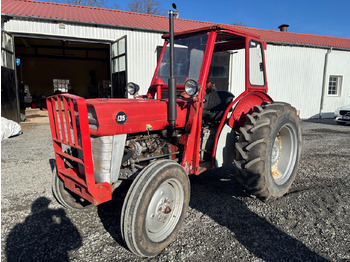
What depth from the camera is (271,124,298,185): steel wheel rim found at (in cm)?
371

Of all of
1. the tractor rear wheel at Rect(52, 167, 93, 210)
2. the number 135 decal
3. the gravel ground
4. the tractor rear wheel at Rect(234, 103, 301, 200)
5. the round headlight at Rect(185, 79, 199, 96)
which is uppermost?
the round headlight at Rect(185, 79, 199, 96)

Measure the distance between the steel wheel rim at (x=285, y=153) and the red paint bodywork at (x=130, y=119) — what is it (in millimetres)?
665

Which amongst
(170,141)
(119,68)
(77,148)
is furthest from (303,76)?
(77,148)

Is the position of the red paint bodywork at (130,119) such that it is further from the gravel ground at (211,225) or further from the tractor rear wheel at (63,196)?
the gravel ground at (211,225)

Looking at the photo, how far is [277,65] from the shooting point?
1312 centimetres

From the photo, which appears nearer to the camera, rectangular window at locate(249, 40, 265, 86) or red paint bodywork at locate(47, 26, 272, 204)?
red paint bodywork at locate(47, 26, 272, 204)

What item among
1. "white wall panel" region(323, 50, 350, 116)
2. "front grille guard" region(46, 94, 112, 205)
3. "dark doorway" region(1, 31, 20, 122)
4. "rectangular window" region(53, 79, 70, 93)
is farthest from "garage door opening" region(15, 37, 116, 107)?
"front grille guard" region(46, 94, 112, 205)

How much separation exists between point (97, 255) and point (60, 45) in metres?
21.7

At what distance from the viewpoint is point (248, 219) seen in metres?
2.97

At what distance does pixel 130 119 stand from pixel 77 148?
557 millimetres

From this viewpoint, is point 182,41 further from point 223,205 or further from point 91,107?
point 223,205

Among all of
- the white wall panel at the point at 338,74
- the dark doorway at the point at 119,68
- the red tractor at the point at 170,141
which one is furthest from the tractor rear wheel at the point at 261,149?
the white wall panel at the point at 338,74

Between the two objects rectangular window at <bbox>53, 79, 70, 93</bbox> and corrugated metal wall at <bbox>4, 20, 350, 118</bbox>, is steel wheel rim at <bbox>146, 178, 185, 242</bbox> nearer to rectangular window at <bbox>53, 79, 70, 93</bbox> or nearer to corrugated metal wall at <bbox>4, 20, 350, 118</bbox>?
corrugated metal wall at <bbox>4, 20, 350, 118</bbox>

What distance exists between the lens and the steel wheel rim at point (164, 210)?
2.37 metres
